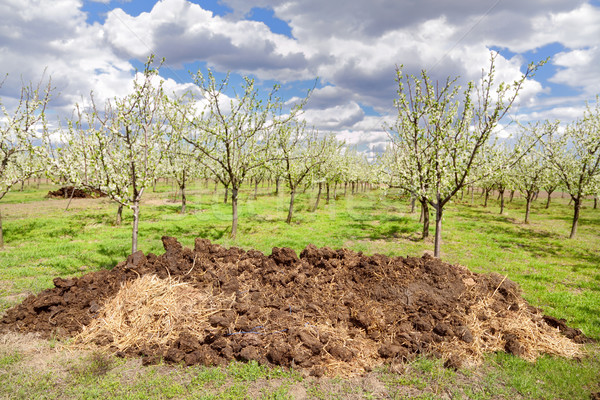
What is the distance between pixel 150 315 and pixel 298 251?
7.37 m

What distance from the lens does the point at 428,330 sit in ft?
20.4

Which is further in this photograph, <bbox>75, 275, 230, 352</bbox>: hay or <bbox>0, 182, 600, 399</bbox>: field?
<bbox>75, 275, 230, 352</bbox>: hay

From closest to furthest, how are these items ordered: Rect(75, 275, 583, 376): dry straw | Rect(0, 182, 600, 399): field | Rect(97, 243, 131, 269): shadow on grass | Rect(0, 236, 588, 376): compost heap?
1. Rect(0, 182, 600, 399): field
2. Rect(0, 236, 588, 376): compost heap
3. Rect(75, 275, 583, 376): dry straw
4. Rect(97, 243, 131, 269): shadow on grass

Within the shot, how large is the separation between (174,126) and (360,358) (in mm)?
10284

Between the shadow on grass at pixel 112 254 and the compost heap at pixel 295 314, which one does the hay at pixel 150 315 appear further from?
the shadow on grass at pixel 112 254

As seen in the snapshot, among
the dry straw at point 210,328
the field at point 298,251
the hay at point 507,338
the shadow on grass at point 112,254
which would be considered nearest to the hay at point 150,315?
the dry straw at point 210,328

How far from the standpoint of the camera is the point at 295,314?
6594mm

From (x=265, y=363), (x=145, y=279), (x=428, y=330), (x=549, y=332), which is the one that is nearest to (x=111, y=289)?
(x=145, y=279)

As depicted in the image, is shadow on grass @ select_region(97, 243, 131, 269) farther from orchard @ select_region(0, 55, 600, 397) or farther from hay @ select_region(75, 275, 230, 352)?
hay @ select_region(75, 275, 230, 352)

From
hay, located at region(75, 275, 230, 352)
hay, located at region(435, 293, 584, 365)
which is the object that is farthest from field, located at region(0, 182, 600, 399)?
hay, located at region(75, 275, 230, 352)

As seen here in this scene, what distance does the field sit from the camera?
16.0ft

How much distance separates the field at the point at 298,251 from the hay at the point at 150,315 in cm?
46

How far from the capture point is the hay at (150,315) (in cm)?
611

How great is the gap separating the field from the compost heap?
0.35m
